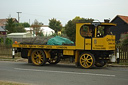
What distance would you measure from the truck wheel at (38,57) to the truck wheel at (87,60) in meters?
2.55

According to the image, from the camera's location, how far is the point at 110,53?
1382 cm

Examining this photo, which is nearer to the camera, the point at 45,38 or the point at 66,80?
the point at 66,80

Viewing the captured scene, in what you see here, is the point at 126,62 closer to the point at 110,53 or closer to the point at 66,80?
the point at 110,53

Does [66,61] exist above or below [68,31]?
below

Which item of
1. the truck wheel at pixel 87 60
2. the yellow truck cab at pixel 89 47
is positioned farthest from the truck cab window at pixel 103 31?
the truck wheel at pixel 87 60

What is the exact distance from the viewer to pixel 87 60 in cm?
1362

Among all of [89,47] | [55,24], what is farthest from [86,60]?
[55,24]

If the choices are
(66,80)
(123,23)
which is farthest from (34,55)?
(123,23)

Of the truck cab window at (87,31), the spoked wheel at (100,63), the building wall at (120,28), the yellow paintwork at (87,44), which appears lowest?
the spoked wheel at (100,63)

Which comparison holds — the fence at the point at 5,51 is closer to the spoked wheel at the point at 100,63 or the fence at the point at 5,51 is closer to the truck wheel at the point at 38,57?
the truck wheel at the point at 38,57

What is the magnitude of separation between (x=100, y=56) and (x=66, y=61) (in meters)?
4.28

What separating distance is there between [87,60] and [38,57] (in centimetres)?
339

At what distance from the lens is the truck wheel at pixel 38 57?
49.7ft

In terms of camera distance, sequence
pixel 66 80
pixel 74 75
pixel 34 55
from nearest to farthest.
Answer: pixel 66 80 → pixel 74 75 → pixel 34 55
